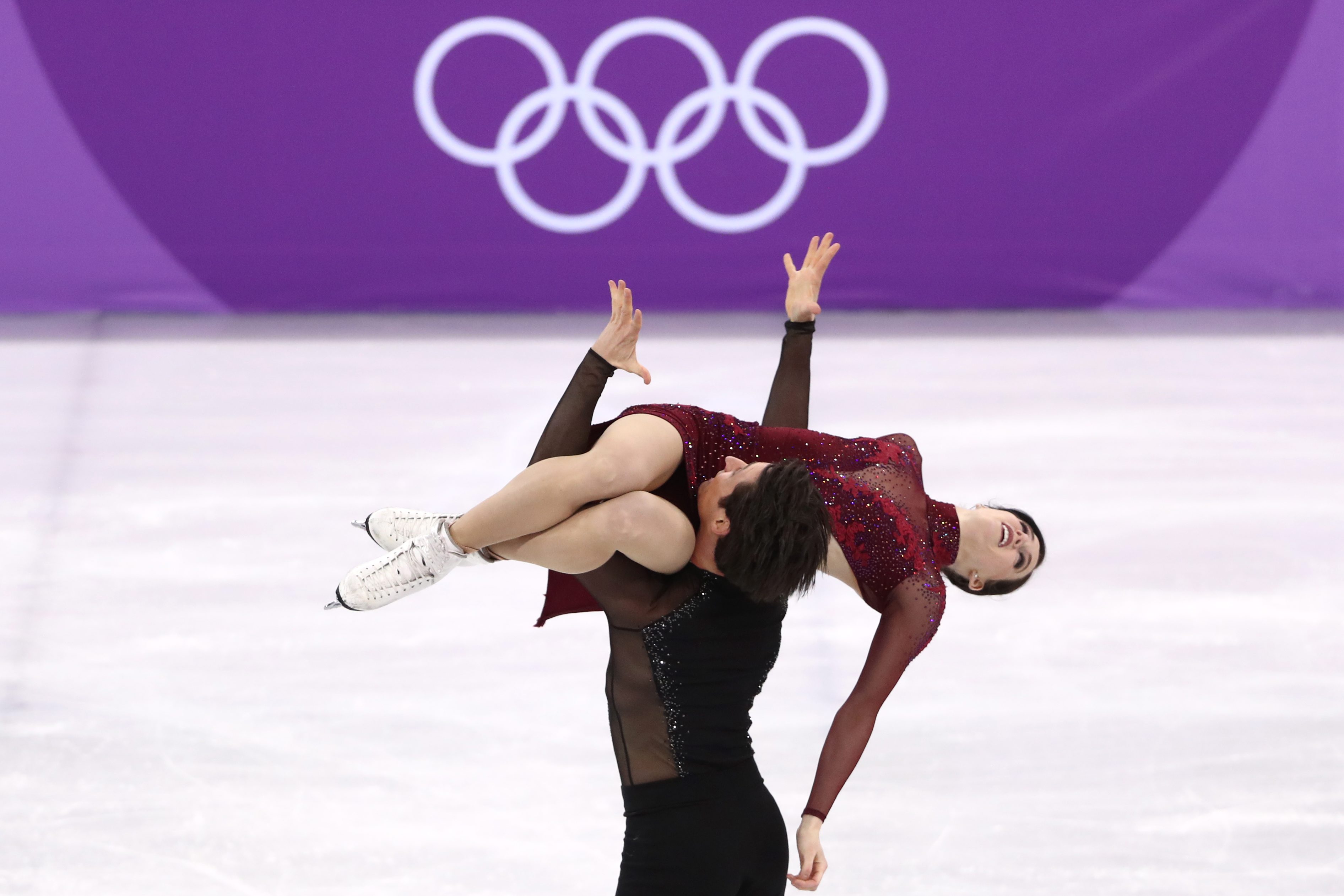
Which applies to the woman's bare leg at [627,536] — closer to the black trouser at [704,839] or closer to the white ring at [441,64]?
the black trouser at [704,839]

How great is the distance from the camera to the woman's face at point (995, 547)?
12.4 feet

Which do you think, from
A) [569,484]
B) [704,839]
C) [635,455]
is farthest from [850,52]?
[704,839]

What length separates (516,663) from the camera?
4.88 metres

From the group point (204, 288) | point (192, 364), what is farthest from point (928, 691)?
point (204, 288)

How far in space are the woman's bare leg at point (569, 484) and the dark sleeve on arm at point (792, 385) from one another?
583mm

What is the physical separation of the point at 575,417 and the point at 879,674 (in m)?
0.88

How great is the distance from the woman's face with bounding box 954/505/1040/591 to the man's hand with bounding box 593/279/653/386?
0.92 m

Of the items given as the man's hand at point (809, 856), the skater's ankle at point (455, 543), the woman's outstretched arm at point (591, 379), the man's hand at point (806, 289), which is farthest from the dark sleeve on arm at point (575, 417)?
the man's hand at point (809, 856)

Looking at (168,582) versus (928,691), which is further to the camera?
(168,582)

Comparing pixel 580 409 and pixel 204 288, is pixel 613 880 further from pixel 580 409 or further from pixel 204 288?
pixel 204 288

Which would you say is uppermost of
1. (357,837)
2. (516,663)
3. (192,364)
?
(192,364)

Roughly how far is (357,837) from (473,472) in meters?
2.22

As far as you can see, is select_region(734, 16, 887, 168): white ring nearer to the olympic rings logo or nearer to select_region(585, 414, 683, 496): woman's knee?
the olympic rings logo

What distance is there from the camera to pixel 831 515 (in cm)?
340
